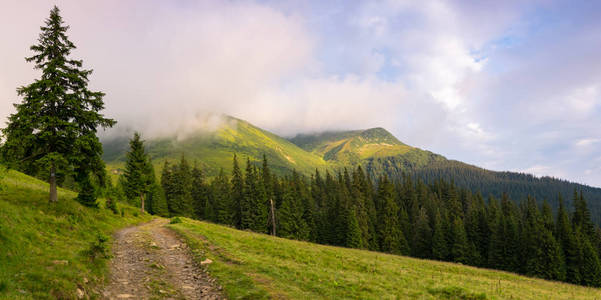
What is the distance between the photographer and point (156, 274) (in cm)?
1404

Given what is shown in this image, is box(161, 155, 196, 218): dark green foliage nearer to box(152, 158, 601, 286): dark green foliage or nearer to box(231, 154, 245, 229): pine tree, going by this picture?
box(152, 158, 601, 286): dark green foliage

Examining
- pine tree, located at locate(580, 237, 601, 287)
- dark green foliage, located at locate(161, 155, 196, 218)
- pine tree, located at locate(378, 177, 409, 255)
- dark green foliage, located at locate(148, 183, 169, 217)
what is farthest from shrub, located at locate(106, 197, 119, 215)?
pine tree, located at locate(580, 237, 601, 287)

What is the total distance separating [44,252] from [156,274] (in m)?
5.20

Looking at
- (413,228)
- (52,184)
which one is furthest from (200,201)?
(413,228)

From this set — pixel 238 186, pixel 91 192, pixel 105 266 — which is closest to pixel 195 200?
pixel 238 186

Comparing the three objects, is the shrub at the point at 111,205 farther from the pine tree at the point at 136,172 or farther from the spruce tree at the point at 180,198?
the spruce tree at the point at 180,198

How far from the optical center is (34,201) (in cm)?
2125

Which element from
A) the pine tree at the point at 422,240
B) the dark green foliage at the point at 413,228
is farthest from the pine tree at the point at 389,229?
the pine tree at the point at 422,240

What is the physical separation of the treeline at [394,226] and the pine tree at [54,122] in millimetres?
37924

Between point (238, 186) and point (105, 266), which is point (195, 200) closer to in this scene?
point (238, 186)

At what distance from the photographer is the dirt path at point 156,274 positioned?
11.6 metres

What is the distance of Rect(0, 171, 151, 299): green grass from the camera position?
9203 mm

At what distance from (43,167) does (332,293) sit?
23.7 m

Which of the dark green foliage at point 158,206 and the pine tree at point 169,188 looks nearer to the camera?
the dark green foliage at point 158,206
